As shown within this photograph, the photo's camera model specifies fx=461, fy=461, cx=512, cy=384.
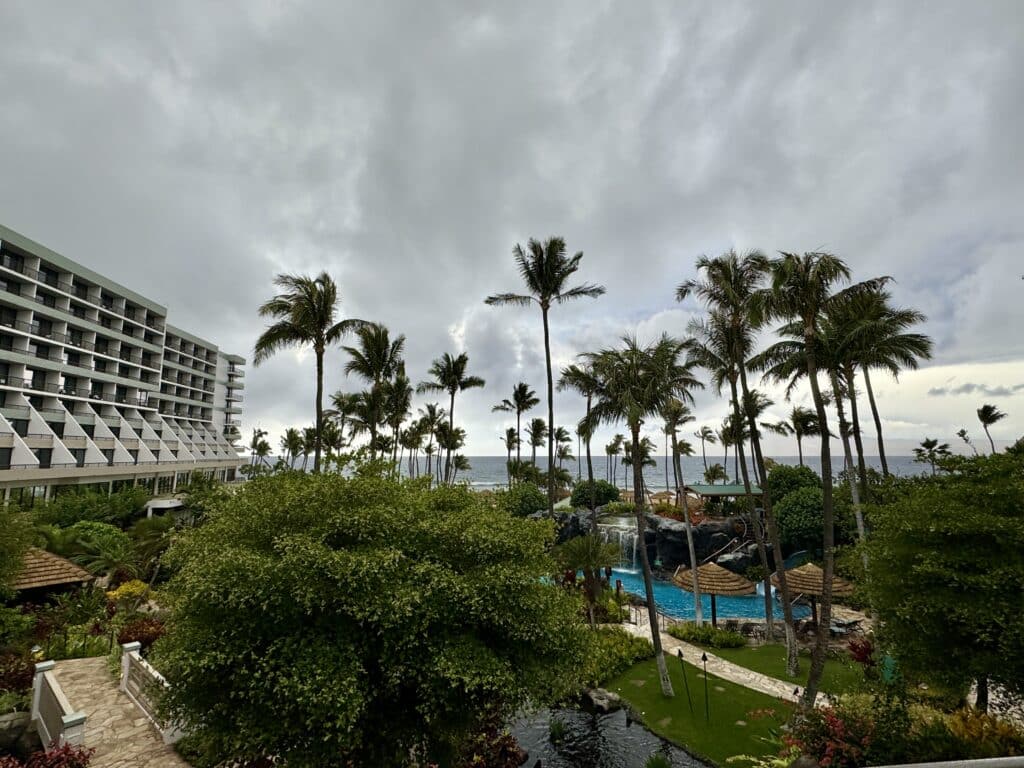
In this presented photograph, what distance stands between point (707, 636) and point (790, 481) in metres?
22.0

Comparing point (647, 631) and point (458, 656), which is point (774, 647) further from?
point (458, 656)

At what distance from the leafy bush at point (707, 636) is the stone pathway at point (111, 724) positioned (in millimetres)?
18705

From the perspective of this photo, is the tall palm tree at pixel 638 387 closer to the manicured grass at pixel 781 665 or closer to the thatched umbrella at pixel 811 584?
the manicured grass at pixel 781 665

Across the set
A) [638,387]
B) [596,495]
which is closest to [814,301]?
[638,387]

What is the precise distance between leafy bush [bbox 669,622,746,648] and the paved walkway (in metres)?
0.34

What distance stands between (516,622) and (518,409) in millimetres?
39676

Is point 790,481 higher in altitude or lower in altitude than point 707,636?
higher

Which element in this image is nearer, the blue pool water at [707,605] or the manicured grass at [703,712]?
the manicured grass at [703,712]

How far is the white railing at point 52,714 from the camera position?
33.8 ft

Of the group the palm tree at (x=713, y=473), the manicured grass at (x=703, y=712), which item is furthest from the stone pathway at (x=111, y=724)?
the palm tree at (x=713, y=473)

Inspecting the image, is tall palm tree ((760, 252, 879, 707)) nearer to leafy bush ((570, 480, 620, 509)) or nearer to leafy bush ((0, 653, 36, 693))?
leafy bush ((0, 653, 36, 693))

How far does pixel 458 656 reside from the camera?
6.97 meters

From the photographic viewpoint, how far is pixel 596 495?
52.2 meters

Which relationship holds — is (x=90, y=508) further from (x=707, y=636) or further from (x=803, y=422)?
(x=803, y=422)
